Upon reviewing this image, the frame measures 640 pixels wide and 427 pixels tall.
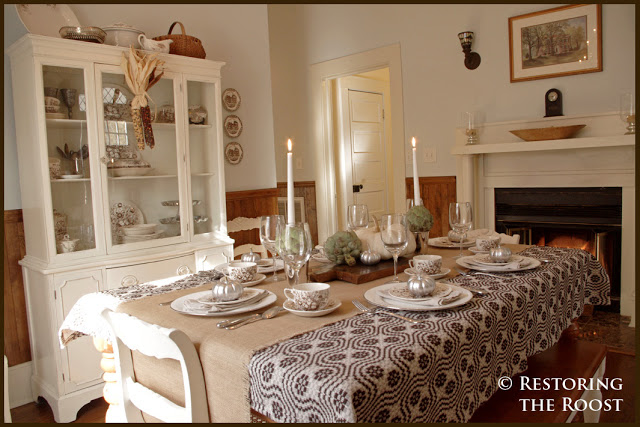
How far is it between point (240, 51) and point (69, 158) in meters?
1.50

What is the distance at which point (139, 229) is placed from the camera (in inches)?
104

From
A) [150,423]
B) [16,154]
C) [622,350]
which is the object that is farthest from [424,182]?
[150,423]

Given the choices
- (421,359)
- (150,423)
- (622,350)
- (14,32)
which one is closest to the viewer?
(421,359)

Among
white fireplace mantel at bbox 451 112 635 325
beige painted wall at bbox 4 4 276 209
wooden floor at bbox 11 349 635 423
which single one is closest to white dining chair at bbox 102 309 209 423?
wooden floor at bbox 11 349 635 423

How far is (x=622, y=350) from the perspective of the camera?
8.66 feet

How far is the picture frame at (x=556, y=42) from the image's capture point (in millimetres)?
3100

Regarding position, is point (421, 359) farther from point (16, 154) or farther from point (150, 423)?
point (16, 154)

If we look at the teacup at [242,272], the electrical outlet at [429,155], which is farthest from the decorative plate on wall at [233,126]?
the teacup at [242,272]

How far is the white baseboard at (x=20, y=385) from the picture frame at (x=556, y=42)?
3.46 m

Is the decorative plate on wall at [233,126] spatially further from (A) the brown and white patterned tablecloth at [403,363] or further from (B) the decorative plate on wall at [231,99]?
(A) the brown and white patterned tablecloth at [403,363]

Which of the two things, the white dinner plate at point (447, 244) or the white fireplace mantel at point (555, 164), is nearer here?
the white dinner plate at point (447, 244)

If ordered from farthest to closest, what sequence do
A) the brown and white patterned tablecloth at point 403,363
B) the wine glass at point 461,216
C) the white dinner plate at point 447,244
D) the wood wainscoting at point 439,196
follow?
the wood wainscoting at point 439,196, the white dinner plate at point 447,244, the wine glass at point 461,216, the brown and white patterned tablecloth at point 403,363

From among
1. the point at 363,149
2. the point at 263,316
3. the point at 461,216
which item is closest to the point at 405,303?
the point at 263,316

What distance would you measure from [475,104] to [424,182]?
2.33ft
